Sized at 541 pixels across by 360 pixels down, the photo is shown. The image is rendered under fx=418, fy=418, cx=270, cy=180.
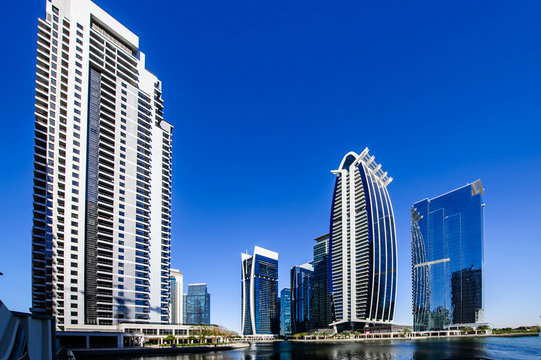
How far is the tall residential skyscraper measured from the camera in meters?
113

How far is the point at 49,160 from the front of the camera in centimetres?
11625

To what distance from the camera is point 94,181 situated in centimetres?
12550

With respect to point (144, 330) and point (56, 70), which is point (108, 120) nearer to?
point (56, 70)

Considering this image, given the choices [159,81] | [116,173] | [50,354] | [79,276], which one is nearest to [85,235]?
[79,276]

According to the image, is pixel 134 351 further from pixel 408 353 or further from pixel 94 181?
pixel 408 353

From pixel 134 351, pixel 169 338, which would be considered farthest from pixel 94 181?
pixel 169 338

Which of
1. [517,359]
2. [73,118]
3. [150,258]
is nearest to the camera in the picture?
[517,359]

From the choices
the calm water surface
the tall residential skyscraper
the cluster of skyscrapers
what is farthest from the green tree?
the calm water surface

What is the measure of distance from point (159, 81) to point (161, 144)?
26.7 m

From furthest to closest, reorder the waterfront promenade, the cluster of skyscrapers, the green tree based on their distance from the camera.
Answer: the green tree
the cluster of skyscrapers
the waterfront promenade

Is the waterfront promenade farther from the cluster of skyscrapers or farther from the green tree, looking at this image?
the cluster of skyscrapers

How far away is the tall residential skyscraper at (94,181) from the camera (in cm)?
11281

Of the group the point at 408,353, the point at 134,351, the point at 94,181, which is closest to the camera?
the point at 408,353

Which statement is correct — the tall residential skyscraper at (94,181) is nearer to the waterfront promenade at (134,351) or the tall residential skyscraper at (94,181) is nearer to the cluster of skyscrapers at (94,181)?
the cluster of skyscrapers at (94,181)
